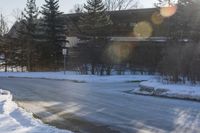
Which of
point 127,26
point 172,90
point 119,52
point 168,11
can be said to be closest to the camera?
point 172,90

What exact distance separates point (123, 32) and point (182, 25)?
2335 cm

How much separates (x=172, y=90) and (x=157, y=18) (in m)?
32.6

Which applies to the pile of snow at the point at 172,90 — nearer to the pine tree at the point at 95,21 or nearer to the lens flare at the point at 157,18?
the pine tree at the point at 95,21

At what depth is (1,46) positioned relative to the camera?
2367 inches

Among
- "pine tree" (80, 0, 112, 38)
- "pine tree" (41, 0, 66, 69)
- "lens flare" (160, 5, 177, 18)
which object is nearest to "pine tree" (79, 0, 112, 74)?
"pine tree" (80, 0, 112, 38)

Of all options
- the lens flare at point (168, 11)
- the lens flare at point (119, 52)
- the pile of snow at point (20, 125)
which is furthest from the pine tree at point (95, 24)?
the pile of snow at point (20, 125)

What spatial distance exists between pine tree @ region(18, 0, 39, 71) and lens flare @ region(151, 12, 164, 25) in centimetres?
1376

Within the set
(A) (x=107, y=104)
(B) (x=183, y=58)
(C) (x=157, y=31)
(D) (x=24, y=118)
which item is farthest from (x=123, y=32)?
(D) (x=24, y=118)

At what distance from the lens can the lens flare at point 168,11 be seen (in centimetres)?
4290

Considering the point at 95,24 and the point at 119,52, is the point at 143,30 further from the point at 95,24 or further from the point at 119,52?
the point at 119,52

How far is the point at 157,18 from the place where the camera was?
180ft

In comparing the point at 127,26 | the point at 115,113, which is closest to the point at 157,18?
the point at 127,26

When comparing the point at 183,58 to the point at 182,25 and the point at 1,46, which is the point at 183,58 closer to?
the point at 182,25

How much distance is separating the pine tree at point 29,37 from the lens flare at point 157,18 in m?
13.8
